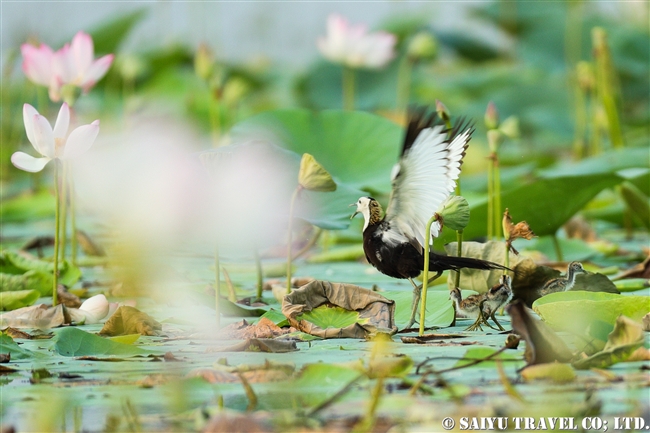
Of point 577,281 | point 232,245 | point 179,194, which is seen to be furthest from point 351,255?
point 577,281

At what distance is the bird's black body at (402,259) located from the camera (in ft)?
4.63

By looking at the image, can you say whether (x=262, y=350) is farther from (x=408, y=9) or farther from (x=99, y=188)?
(x=408, y=9)

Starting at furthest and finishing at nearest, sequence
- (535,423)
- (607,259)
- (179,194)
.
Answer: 1. (607,259)
2. (179,194)
3. (535,423)

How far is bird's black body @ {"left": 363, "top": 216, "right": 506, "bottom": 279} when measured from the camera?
1.41m

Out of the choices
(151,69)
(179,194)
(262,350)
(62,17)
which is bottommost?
(262,350)

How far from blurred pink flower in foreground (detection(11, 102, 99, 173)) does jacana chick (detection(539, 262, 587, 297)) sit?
84 cm

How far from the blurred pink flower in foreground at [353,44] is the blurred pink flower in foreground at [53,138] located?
97.3 inches

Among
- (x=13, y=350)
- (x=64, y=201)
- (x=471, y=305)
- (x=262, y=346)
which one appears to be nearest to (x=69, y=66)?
(x=64, y=201)

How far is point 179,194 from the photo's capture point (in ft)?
7.27

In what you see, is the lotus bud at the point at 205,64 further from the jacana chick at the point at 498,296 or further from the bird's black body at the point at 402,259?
the jacana chick at the point at 498,296

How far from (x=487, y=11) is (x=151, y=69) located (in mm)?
2503

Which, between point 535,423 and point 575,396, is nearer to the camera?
point 535,423

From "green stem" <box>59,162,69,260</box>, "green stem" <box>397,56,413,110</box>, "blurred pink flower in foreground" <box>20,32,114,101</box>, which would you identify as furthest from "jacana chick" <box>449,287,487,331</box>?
"green stem" <box>397,56,413,110</box>

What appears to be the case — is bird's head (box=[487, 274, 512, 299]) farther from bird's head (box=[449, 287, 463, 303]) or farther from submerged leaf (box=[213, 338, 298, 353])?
submerged leaf (box=[213, 338, 298, 353])
